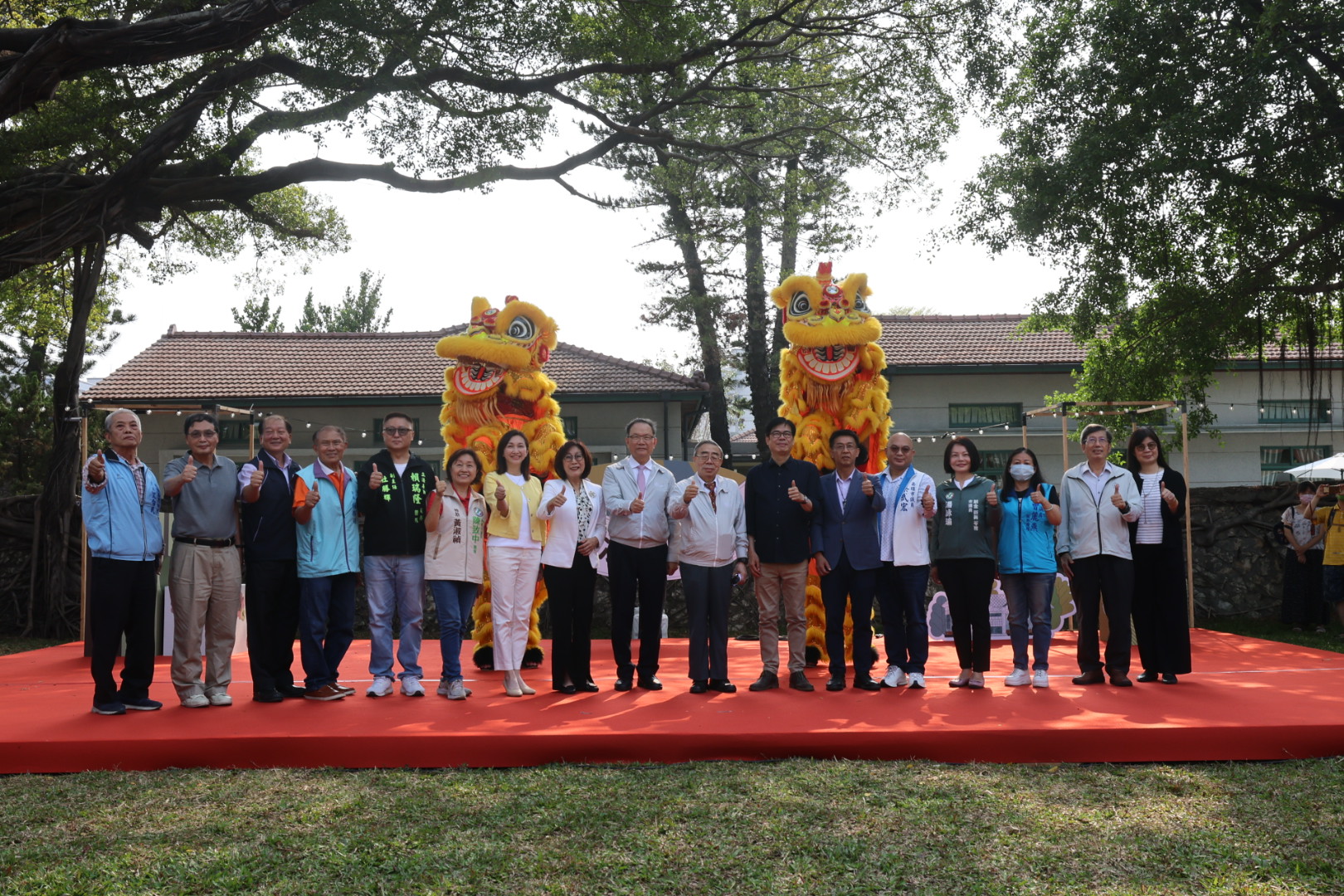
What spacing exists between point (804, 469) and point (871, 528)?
0.46 m

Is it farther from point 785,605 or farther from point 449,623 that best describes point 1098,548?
point 449,623

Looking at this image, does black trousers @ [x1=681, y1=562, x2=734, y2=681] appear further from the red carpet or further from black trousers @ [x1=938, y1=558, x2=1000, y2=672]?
black trousers @ [x1=938, y1=558, x2=1000, y2=672]

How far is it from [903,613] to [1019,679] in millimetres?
660

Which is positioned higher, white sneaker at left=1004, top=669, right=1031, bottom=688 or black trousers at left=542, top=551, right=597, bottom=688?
black trousers at left=542, top=551, right=597, bottom=688

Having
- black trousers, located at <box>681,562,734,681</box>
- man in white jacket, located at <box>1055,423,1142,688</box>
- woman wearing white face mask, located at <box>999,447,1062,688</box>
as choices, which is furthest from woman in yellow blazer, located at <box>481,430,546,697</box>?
man in white jacket, located at <box>1055,423,1142,688</box>

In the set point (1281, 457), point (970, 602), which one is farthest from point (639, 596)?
point (1281, 457)

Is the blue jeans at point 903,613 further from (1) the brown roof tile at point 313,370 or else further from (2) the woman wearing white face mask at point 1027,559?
(1) the brown roof tile at point 313,370

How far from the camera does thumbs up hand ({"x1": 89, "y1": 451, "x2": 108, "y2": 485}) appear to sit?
178 inches

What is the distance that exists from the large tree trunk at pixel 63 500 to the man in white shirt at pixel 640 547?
7.06 m

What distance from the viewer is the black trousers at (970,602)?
524cm

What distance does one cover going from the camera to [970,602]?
5.28 metres

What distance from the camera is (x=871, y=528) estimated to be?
17.7ft

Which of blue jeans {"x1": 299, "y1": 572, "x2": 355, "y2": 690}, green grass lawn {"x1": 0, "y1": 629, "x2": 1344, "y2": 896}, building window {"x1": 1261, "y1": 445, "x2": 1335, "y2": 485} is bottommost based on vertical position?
green grass lawn {"x1": 0, "y1": 629, "x2": 1344, "y2": 896}

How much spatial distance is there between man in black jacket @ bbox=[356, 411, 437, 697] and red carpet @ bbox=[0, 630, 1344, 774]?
0.23 m
